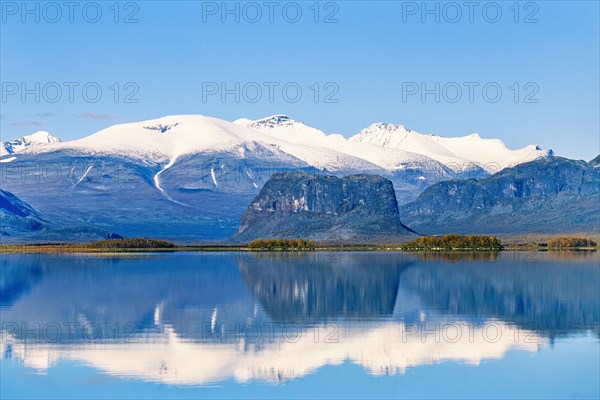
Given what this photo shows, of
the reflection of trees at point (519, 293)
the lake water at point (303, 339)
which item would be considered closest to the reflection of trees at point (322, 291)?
the lake water at point (303, 339)

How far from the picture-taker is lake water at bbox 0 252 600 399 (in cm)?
4866

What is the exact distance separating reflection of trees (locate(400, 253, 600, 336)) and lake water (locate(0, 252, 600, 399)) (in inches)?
6.8

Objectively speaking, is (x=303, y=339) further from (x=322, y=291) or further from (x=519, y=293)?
(x=519, y=293)

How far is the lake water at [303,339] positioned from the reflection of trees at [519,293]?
0.17 metres

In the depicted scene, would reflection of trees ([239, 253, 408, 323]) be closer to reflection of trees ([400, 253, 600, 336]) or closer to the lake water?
the lake water

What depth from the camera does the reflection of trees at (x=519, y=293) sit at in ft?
239

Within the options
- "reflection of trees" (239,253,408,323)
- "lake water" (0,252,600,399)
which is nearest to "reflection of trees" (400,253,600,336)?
"lake water" (0,252,600,399)

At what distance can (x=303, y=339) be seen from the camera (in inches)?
2441

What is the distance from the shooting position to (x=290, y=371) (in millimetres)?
51812

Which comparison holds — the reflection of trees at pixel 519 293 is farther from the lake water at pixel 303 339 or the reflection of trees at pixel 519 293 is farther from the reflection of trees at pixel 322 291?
the reflection of trees at pixel 322 291

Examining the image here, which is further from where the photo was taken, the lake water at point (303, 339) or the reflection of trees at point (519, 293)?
the reflection of trees at point (519, 293)

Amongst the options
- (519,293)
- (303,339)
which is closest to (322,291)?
(519,293)

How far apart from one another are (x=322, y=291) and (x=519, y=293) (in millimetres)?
16292

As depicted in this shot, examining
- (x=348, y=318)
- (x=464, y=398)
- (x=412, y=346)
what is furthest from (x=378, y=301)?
(x=464, y=398)
